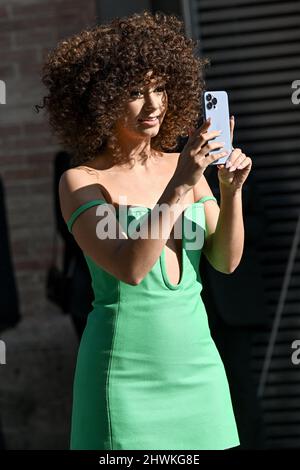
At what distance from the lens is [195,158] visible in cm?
272

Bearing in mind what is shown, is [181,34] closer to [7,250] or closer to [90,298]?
[90,298]

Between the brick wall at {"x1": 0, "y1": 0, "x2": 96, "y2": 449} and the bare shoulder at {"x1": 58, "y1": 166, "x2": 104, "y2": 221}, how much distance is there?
3.05 m

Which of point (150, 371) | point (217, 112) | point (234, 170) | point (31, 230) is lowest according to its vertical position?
point (31, 230)

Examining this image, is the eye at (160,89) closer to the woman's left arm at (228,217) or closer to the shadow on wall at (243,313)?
the woman's left arm at (228,217)


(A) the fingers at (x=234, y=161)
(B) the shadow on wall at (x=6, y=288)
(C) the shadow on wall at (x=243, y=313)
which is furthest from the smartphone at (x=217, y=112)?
(B) the shadow on wall at (x=6, y=288)

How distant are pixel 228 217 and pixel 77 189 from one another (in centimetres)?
36

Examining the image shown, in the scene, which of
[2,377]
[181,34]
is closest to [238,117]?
[2,377]

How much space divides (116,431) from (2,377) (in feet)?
10.7

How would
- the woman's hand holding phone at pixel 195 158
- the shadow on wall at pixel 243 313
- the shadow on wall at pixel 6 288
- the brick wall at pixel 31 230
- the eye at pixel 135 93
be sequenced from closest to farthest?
1. the woman's hand holding phone at pixel 195 158
2. the eye at pixel 135 93
3. the shadow on wall at pixel 243 313
4. the shadow on wall at pixel 6 288
5. the brick wall at pixel 31 230

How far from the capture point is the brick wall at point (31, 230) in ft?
19.8

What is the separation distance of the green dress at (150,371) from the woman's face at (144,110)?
20 cm

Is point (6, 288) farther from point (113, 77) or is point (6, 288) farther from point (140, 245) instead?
point (140, 245)

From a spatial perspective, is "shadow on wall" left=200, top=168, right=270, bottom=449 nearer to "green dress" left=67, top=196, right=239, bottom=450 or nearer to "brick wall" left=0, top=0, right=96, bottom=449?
"brick wall" left=0, top=0, right=96, bottom=449

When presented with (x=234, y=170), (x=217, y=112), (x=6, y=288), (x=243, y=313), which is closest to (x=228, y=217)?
(x=234, y=170)
